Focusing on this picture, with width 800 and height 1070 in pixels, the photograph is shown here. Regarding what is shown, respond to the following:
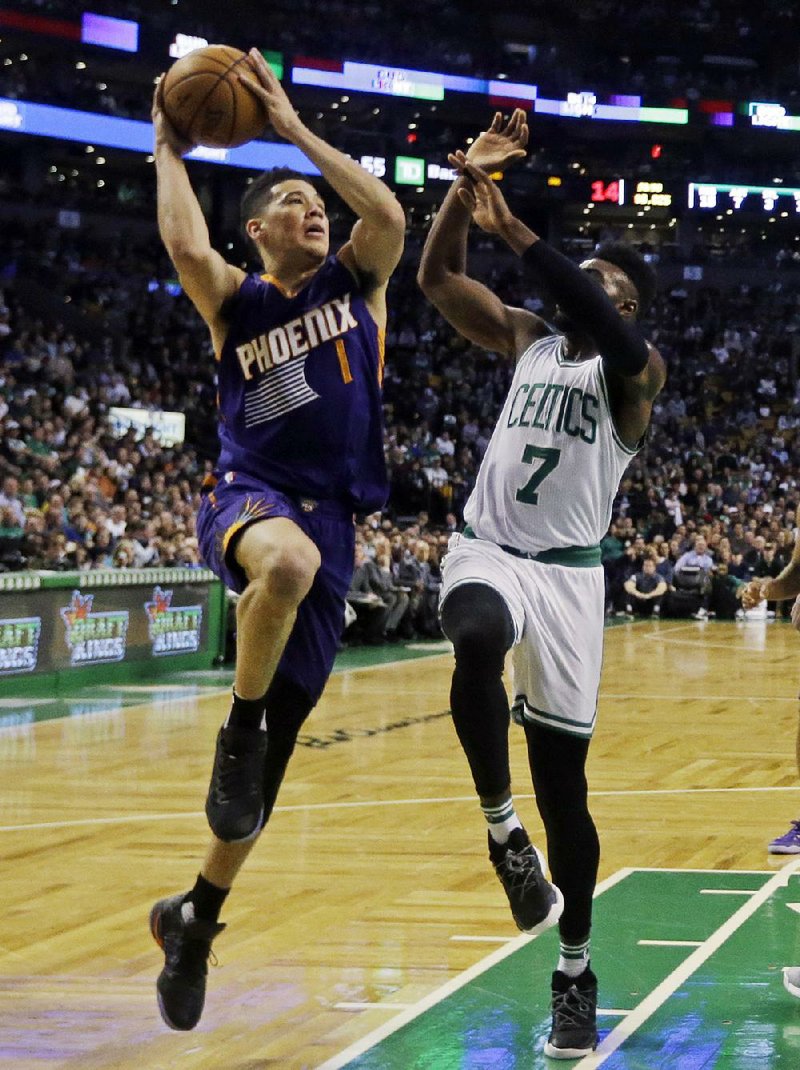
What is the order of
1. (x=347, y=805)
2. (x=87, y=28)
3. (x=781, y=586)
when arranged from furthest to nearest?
(x=87, y=28) → (x=347, y=805) → (x=781, y=586)

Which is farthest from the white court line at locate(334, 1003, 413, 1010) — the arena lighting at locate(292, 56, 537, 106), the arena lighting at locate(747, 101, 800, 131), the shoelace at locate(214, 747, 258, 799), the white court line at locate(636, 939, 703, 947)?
the arena lighting at locate(747, 101, 800, 131)

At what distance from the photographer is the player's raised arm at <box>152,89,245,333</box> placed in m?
4.18

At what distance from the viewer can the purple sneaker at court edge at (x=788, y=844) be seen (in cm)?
691

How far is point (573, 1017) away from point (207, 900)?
3.32ft

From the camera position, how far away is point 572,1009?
415cm

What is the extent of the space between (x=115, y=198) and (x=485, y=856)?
28.2m

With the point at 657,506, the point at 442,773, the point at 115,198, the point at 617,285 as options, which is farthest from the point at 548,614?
the point at 115,198

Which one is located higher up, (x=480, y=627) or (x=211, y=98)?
(x=211, y=98)

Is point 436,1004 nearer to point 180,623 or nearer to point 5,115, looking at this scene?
point 180,623

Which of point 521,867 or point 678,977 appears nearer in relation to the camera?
point 521,867

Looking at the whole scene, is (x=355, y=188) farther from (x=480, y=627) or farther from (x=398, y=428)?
(x=398, y=428)

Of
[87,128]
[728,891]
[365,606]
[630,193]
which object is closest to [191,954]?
[728,891]

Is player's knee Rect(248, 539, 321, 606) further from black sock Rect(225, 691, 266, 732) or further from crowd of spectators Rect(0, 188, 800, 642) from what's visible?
crowd of spectators Rect(0, 188, 800, 642)

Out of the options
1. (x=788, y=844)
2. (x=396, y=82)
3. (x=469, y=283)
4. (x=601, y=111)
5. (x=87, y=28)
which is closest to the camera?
(x=469, y=283)
